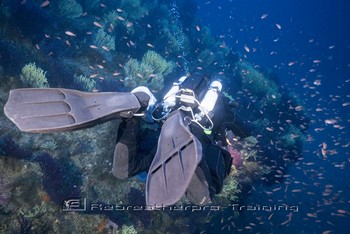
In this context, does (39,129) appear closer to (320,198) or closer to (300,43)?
(320,198)

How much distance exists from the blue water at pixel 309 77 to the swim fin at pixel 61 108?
698 centimetres

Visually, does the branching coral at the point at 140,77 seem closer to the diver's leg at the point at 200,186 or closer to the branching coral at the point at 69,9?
the branching coral at the point at 69,9

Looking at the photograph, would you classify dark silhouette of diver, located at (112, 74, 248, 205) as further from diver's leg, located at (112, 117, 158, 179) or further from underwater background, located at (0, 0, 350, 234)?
underwater background, located at (0, 0, 350, 234)

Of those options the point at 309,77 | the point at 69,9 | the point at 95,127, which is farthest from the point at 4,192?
the point at 309,77

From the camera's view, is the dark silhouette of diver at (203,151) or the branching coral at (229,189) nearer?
the dark silhouette of diver at (203,151)

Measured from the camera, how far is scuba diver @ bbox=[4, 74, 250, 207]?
2.46 m

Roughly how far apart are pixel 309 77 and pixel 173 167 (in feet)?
209

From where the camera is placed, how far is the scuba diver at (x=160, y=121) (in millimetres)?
2457

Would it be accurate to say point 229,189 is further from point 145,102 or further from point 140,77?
point 145,102

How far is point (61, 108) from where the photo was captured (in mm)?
2746

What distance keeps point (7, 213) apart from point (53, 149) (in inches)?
62.0

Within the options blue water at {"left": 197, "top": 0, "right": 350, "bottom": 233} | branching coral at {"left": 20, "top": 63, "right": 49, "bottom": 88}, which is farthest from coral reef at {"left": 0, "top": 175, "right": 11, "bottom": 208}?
blue water at {"left": 197, "top": 0, "right": 350, "bottom": 233}

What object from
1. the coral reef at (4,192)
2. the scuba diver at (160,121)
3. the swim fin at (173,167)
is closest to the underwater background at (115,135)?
the coral reef at (4,192)

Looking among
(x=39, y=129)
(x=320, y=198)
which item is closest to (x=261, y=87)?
(x=320, y=198)
